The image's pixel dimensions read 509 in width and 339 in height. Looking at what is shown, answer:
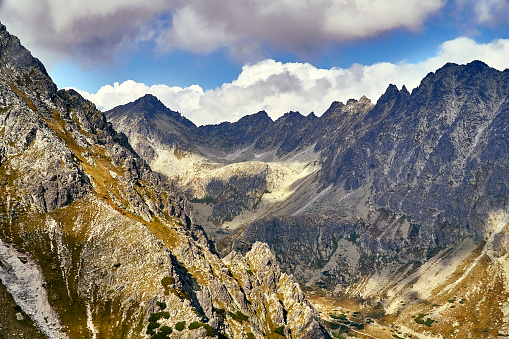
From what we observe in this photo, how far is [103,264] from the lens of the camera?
131 metres

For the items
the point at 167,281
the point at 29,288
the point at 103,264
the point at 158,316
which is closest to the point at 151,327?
the point at 158,316

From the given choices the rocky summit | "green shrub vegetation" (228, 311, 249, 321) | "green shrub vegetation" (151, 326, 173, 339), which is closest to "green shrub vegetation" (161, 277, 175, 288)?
the rocky summit

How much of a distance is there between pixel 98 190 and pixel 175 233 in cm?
3558

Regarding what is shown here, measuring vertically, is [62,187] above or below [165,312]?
above

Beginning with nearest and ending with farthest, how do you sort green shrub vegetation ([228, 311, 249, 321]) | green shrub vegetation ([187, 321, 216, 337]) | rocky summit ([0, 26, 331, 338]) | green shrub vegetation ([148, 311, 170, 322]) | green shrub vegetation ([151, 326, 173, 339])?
green shrub vegetation ([151, 326, 173, 339])
green shrub vegetation ([187, 321, 216, 337])
rocky summit ([0, 26, 331, 338])
green shrub vegetation ([148, 311, 170, 322])
green shrub vegetation ([228, 311, 249, 321])

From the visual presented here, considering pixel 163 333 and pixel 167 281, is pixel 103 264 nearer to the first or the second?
pixel 167 281

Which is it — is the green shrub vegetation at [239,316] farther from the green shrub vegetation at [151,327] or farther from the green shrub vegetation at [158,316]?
the green shrub vegetation at [151,327]

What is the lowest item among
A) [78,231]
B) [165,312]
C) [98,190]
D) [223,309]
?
[223,309]

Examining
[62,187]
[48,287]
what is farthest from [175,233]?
[48,287]

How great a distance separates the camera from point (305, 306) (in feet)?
592

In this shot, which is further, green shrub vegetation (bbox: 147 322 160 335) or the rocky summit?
the rocky summit

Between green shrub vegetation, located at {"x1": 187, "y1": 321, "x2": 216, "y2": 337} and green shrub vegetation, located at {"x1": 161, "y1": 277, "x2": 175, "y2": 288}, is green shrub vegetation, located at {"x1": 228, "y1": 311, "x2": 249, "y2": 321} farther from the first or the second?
green shrub vegetation, located at {"x1": 187, "y1": 321, "x2": 216, "y2": 337}

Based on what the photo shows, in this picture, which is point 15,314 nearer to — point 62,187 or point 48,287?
point 48,287

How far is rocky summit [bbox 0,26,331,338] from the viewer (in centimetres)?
11250
